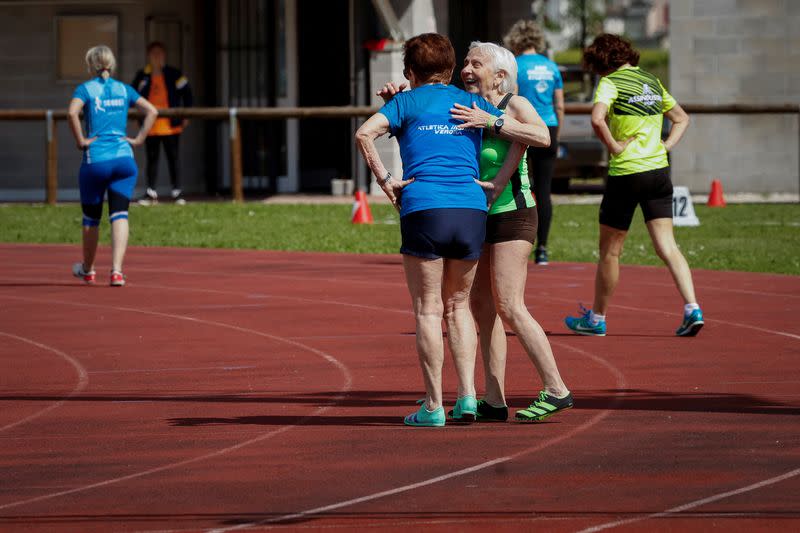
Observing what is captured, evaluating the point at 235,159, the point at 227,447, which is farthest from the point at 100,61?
the point at 235,159

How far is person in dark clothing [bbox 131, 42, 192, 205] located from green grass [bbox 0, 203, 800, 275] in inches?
37.7

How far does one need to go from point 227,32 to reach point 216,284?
1180 centimetres

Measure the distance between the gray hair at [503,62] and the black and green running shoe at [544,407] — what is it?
140 centimetres

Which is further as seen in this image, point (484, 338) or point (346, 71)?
point (346, 71)

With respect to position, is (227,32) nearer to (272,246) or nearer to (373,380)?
(272,246)

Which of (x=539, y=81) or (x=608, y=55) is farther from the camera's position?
(x=539, y=81)

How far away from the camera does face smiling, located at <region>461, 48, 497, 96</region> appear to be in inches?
294

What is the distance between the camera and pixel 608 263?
10.5 m

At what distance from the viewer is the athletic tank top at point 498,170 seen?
747cm

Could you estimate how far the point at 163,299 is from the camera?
42.2 feet

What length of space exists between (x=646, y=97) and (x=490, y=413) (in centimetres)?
350

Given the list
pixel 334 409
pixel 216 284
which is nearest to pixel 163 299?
pixel 216 284

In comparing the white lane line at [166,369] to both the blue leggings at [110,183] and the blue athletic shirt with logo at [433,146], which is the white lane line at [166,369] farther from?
the blue leggings at [110,183]

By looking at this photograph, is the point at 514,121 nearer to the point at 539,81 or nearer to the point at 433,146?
the point at 433,146
